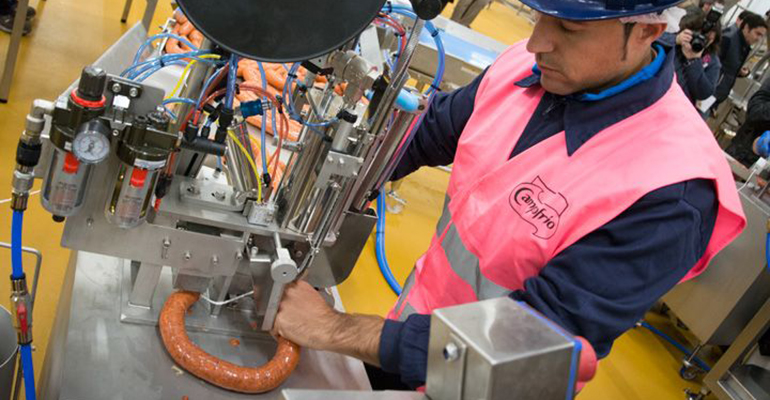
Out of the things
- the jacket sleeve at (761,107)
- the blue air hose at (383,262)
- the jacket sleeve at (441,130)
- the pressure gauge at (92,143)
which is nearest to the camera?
the pressure gauge at (92,143)

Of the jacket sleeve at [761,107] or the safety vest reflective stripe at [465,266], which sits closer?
the safety vest reflective stripe at [465,266]

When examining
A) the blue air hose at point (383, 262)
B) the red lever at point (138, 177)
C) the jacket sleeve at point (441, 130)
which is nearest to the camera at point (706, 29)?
the blue air hose at point (383, 262)

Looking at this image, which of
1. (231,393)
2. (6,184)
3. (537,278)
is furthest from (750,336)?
(6,184)

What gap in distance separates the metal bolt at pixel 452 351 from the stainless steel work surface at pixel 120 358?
793 mm

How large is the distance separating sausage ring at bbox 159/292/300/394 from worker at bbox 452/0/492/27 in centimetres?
489

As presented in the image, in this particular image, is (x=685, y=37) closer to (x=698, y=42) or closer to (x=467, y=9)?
(x=698, y=42)

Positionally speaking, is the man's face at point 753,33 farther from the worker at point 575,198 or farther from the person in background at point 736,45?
the worker at point 575,198

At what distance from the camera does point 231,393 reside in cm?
124

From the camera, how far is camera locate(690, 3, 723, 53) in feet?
13.3

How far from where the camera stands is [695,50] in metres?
4.09

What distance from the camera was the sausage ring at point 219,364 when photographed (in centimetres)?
122

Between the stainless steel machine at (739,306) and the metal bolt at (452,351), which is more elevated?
the metal bolt at (452,351)

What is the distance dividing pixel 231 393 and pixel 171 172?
0.41 meters

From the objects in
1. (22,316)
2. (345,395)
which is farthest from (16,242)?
(345,395)
